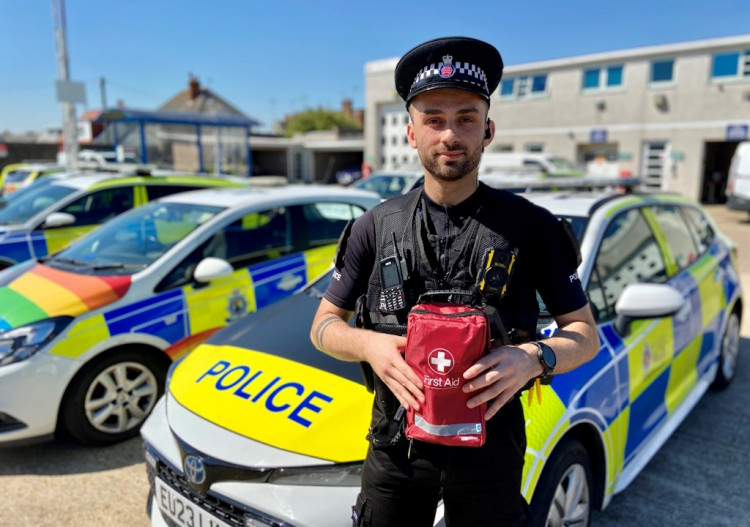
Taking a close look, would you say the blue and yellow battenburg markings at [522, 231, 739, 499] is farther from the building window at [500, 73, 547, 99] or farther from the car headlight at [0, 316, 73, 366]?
the building window at [500, 73, 547, 99]

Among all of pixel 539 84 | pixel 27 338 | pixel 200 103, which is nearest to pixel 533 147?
pixel 539 84

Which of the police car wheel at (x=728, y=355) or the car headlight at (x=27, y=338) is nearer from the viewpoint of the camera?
the car headlight at (x=27, y=338)

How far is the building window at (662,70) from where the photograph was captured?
2011cm

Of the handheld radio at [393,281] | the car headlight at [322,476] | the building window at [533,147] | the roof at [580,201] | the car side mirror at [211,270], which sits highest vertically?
the building window at [533,147]

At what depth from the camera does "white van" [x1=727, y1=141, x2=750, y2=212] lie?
15.0 m

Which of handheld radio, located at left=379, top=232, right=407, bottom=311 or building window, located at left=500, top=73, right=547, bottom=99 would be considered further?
building window, located at left=500, top=73, right=547, bottom=99

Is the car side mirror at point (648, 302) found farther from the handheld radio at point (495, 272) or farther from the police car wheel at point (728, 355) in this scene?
the police car wheel at point (728, 355)

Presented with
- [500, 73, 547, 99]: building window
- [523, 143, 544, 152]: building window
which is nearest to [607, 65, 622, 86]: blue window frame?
[500, 73, 547, 99]: building window

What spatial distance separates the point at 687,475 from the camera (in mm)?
2918

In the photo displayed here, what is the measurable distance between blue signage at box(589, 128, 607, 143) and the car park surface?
20230 millimetres

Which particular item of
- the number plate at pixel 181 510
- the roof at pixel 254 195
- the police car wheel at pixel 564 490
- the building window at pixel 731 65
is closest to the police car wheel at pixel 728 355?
the police car wheel at pixel 564 490

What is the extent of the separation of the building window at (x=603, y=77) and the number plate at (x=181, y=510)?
23.2 meters

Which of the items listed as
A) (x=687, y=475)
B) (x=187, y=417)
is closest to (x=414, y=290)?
(x=187, y=417)

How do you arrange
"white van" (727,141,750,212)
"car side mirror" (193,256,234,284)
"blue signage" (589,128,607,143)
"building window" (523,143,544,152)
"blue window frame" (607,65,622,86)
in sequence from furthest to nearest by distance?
"building window" (523,143,544,152) → "blue signage" (589,128,607,143) → "blue window frame" (607,65,622,86) → "white van" (727,141,750,212) → "car side mirror" (193,256,234,284)
